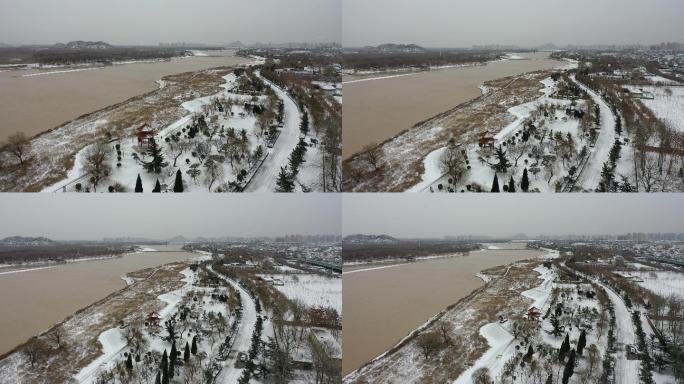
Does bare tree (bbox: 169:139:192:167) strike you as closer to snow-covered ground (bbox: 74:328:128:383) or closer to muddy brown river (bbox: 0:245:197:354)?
muddy brown river (bbox: 0:245:197:354)

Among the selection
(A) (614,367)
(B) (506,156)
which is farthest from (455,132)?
(A) (614,367)

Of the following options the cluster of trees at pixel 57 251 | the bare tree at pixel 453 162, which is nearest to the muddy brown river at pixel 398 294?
the bare tree at pixel 453 162

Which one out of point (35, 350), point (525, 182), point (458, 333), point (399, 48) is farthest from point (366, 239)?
point (35, 350)

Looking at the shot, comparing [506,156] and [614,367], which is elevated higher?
[506,156]

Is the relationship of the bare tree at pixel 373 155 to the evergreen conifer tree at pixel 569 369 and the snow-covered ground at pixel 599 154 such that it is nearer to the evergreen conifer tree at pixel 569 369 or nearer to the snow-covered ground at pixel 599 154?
the snow-covered ground at pixel 599 154

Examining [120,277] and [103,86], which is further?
[120,277]

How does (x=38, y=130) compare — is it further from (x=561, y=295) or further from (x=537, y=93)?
(x=561, y=295)

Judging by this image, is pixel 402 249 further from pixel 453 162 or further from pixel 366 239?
pixel 453 162
